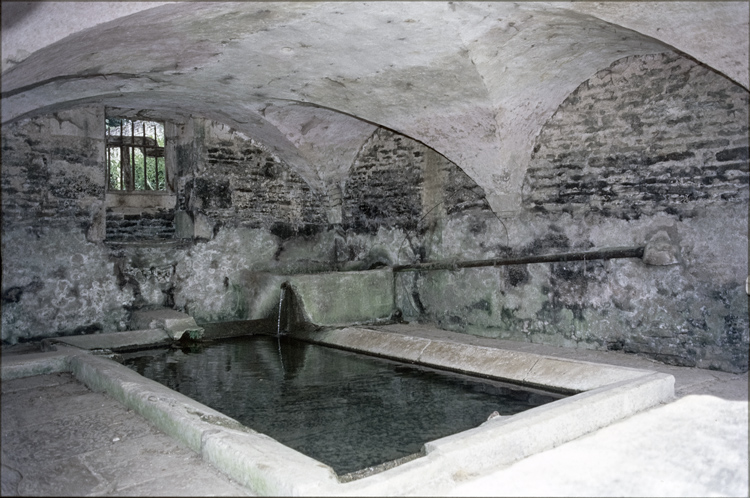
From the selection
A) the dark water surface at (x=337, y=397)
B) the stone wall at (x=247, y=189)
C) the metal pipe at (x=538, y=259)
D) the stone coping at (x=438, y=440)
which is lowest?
the dark water surface at (x=337, y=397)

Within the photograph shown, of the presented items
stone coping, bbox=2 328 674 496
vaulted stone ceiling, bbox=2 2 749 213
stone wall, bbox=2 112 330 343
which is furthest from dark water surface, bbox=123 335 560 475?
vaulted stone ceiling, bbox=2 2 749 213

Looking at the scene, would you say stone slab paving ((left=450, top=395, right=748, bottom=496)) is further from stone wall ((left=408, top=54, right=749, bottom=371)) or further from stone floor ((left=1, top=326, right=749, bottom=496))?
stone wall ((left=408, top=54, right=749, bottom=371))

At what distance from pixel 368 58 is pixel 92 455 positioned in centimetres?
343

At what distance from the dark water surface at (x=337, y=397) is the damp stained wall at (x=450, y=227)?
141 cm

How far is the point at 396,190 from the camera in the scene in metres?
6.98

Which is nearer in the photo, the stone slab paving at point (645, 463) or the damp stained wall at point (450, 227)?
the stone slab paving at point (645, 463)

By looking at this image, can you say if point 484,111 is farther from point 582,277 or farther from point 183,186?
point 183,186

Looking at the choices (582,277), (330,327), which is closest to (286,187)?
(330,327)

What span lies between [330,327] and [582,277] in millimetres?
2735

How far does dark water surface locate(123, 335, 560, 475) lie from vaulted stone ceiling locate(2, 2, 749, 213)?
228 centimetres

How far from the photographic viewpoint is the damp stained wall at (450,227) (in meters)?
4.43

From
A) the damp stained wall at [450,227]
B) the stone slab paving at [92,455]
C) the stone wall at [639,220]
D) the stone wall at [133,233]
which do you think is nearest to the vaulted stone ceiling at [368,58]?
the stone wall at [639,220]

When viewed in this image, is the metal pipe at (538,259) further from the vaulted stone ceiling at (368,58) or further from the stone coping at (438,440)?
the stone coping at (438,440)

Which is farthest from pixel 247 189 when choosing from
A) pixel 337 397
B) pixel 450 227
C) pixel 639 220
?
pixel 639 220
